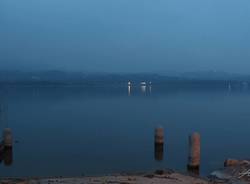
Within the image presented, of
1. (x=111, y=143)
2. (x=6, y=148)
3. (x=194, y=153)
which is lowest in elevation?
(x=111, y=143)

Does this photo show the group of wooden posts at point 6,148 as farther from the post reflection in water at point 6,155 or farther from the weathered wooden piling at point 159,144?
the weathered wooden piling at point 159,144

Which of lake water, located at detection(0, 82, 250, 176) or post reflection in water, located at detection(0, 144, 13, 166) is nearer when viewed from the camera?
lake water, located at detection(0, 82, 250, 176)

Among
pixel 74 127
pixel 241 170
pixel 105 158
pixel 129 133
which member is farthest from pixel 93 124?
pixel 241 170

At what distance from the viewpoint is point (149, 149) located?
39.6 meters

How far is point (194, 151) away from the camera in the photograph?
26688 mm

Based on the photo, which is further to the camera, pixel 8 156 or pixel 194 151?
pixel 8 156

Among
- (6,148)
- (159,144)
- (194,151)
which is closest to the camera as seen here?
(194,151)

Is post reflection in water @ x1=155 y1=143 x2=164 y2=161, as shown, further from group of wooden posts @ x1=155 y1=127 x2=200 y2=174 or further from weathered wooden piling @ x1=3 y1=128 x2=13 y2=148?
weathered wooden piling @ x1=3 y1=128 x2=13 y2=148

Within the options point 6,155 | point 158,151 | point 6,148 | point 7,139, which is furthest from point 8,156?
point 158,151

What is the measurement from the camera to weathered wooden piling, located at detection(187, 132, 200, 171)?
2590 cm

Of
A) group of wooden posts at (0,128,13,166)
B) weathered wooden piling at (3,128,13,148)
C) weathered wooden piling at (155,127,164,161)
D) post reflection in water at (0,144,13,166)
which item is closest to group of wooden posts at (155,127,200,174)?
weathered wooden piling at (155,127,164,161)

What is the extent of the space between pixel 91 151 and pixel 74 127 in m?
20.5

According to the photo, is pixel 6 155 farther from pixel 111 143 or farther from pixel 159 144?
pixel 111 143

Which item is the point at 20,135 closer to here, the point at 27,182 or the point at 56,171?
the point at 56,171
